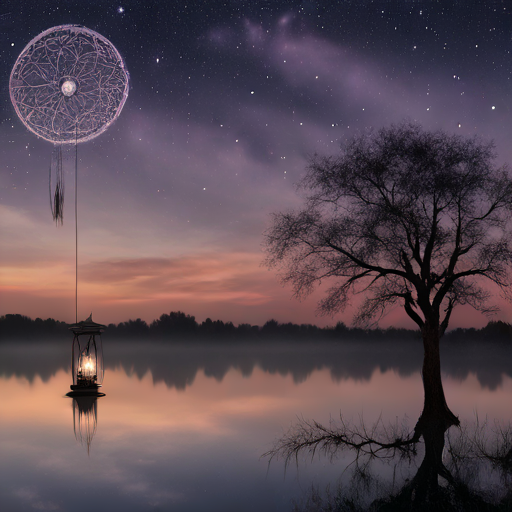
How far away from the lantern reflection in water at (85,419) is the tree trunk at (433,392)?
33.5 feet

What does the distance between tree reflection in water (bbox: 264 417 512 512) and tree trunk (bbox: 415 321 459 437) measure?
0.73 feet

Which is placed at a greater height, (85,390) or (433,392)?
(433,392)

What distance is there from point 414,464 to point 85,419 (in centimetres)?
1318

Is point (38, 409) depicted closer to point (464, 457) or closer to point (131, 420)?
point (131, 420)

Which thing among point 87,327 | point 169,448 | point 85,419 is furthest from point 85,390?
point 169,448

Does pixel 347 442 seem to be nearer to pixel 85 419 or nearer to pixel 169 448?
pixel 169 448

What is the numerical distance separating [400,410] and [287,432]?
7679mm

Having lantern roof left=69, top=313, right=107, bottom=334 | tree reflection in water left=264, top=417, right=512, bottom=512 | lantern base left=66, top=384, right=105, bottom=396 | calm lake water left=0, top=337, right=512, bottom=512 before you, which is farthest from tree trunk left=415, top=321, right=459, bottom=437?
lantern base left=66, top=384, right=105, bottom=396

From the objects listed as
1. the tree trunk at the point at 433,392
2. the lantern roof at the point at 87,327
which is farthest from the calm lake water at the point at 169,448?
the lantern roof at the point at 87,327

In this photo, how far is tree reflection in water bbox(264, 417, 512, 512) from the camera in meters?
8.87

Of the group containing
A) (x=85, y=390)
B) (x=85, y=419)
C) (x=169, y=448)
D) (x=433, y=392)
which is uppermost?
(x=433, y=392)

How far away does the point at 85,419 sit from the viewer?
19.4 metres

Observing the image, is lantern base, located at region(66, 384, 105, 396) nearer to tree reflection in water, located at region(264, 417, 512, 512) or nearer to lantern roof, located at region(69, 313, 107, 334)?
lantern roof, located at region(69, 313, 107, 334)

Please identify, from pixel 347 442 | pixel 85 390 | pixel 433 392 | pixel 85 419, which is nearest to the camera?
pixel 347 442
